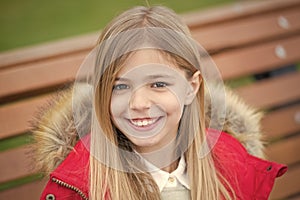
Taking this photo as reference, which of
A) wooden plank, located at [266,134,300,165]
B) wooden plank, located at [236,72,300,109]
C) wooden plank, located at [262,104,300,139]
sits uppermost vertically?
wooden plank, located at [236,72,300,109]

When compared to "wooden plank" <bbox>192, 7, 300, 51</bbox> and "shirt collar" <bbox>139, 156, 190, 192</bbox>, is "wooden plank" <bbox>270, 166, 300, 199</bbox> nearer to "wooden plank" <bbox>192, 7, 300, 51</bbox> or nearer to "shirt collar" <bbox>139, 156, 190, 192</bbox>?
"wooden plank" <bbox>192, 7, 300, 51</bbox>

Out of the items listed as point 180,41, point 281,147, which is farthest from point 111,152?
point 281,147

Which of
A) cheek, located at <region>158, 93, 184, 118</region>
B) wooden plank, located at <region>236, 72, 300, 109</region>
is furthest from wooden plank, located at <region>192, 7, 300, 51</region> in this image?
cheek, located at <region>158, 93, 184, 118</region>

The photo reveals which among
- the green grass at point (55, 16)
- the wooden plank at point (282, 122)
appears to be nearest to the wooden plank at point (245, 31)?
the wooden plank at point (282, 122)

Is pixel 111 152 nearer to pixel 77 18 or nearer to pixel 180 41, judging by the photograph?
pixel 180 41

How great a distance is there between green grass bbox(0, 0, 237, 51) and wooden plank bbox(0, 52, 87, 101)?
1659 mm

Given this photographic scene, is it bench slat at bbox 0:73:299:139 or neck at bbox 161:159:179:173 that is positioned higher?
bench slat at bbox 0:73:299:139

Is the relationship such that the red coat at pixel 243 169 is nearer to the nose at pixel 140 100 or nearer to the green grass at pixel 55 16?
the nose at pixel 140 100

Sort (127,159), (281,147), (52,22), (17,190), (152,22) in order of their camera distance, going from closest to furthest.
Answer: (152,22) → (127,159) → (17,190) → (281,147) → (52,22)

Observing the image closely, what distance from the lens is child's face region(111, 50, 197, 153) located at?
74.2 inches

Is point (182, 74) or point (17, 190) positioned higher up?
point (182, 74)

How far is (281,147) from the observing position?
10.3 ft

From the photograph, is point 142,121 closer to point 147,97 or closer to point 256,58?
point 147,97

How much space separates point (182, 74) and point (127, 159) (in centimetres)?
34
